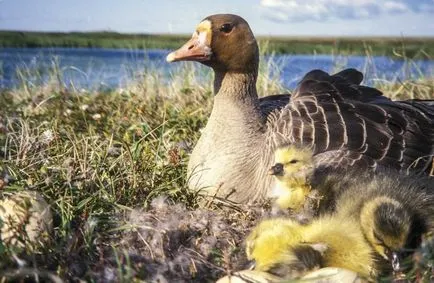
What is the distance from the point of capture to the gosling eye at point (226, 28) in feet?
13.2

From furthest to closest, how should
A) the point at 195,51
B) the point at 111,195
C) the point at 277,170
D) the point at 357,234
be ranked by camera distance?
the point at 195,51 → the point at 111,195 → the point at 277,170 → the point at 357,234

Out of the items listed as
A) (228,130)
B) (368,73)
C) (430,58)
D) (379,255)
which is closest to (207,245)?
(379,255)

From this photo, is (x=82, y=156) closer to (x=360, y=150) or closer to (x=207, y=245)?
(x=207, y=245)

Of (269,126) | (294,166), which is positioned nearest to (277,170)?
(294,166)

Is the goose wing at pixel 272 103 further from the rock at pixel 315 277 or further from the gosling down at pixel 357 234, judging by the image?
the rock at pixel 315 277

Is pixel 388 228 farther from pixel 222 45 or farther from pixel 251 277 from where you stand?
pixel 222 45

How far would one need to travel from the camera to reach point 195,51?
3.97 m

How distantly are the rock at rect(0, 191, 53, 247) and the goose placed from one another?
3.52 ft

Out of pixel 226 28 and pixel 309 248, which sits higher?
pixel 226 28

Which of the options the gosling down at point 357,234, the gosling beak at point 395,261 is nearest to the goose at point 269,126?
the gosling down at point 357,234

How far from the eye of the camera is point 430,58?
311 inches

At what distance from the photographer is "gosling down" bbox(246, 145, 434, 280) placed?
8.23 ft

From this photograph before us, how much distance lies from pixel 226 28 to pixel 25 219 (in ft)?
6.38

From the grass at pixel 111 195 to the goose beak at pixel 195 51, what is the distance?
0.53 meters
